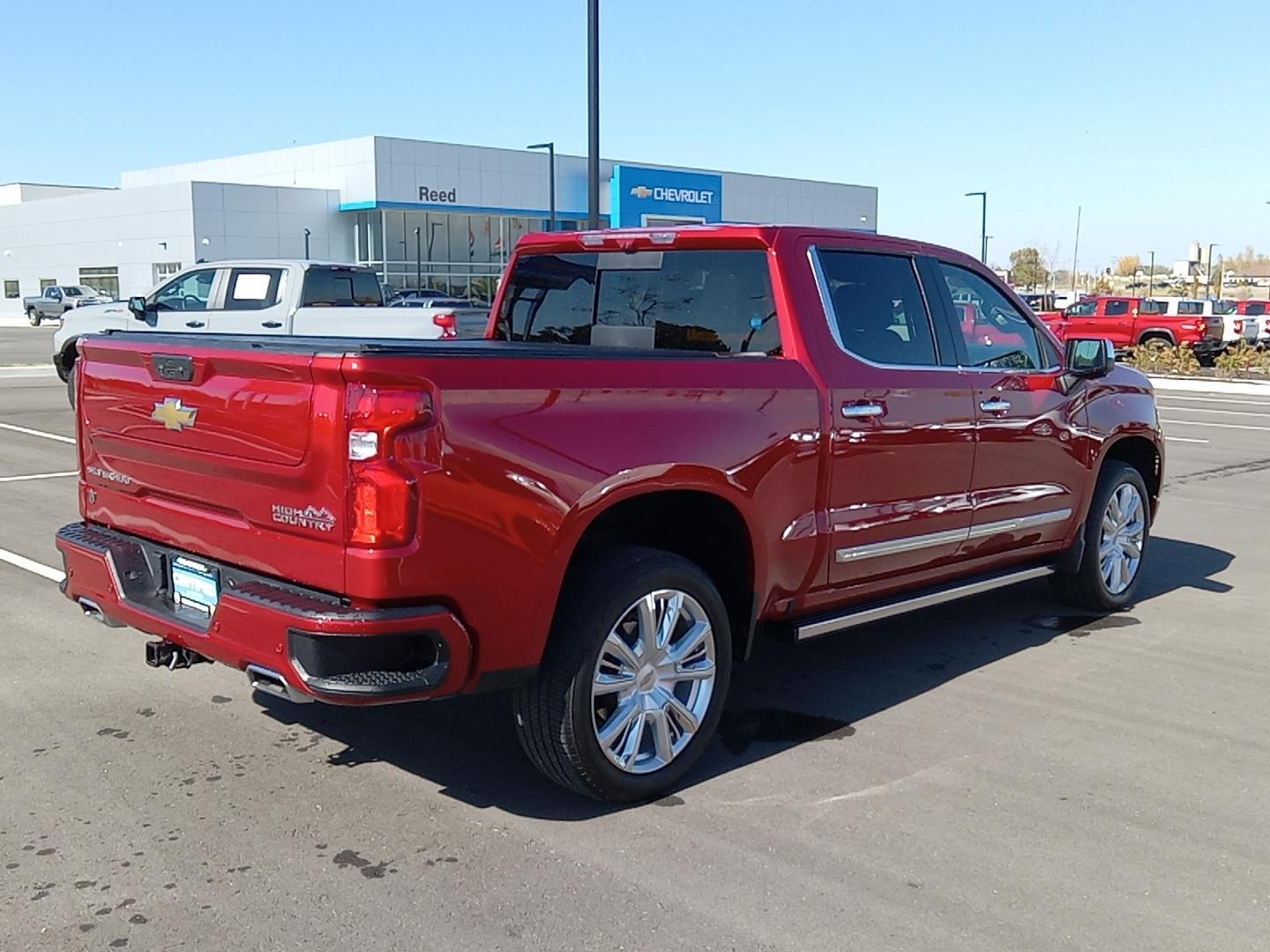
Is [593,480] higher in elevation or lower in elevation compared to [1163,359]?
higher

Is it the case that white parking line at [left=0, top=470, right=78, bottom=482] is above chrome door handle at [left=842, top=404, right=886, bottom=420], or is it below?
below

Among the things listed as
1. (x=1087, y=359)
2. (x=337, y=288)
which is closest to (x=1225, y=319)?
(x=337, y=288)

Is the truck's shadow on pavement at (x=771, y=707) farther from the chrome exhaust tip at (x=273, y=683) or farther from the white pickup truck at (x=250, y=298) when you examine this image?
the white pickup truck at (x=250, y=298)

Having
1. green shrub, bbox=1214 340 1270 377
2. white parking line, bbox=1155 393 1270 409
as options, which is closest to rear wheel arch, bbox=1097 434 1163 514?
white parking line, bbox=1155 393 1270 409

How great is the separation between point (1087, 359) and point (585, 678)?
3.62 m

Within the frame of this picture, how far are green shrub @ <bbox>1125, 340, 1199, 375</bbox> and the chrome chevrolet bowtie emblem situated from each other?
27.5 m

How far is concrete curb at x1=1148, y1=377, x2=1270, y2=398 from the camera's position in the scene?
2462cm

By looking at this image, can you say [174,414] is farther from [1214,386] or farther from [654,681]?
[1214,386]

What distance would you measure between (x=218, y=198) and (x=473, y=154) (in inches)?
441

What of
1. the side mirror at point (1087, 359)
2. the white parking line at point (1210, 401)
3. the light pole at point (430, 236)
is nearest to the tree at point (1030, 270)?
the light pole at point (430, 236)

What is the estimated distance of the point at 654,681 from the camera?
14.3ft

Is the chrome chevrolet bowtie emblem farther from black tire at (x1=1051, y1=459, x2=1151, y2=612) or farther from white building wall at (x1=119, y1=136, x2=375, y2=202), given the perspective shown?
white building wall at (x1=119, y1=136, x2=375, y2=202)

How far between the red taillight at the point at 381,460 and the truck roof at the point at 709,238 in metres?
2.01

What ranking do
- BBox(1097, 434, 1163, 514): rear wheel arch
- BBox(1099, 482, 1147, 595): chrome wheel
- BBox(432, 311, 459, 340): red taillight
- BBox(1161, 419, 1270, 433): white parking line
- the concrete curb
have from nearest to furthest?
BBox(1099, 482, 1147, 595): chrome wheel
BBox(1097, 434, 1163, 514): rear wheel arch
BBox(432, 311, 459, 340): red taillight
BBox(1161, 419, 1270, 433): white parking line
the concrete curb
